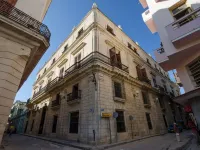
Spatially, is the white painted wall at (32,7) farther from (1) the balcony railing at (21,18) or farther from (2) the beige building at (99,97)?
(2) the beige building at (99,97)

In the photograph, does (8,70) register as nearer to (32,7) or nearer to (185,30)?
(32,7)

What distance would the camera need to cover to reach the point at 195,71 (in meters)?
6.88

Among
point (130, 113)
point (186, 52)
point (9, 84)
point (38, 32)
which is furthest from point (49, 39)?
point (130, 113)

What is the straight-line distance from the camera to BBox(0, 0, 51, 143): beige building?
197 inches

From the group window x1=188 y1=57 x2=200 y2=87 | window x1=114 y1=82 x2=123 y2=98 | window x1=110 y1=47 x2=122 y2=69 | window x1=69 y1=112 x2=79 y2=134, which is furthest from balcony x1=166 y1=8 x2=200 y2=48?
window x1=69 y1=112 x2=79 y2=134

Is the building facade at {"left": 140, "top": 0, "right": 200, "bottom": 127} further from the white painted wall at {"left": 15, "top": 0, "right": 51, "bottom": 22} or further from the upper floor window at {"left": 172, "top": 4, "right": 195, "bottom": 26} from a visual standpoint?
the white painted wall at {"left": 15, "top": 0, "right": 51, "bottom": 22}

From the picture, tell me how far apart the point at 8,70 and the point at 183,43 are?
351 inches

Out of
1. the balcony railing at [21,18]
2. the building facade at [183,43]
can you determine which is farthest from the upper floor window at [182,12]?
the balcony railing at [21,18]

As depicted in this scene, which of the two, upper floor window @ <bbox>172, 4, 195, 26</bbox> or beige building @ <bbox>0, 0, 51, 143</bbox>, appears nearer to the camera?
beige building @ <bbox>0, 0, 51, 143</bbox>

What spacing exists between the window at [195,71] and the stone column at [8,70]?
9286mm

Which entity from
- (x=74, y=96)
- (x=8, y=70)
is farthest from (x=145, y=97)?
(x=8, y=70)

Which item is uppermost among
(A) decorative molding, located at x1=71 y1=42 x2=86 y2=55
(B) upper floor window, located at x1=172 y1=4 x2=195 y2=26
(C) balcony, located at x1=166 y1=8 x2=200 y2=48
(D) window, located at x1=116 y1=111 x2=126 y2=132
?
(A) decorative molding, located at x1=71 y1=42 x2=86 y2=55

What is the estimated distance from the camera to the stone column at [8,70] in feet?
16.0

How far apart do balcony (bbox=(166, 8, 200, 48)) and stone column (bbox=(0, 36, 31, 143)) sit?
8006 millimetres
